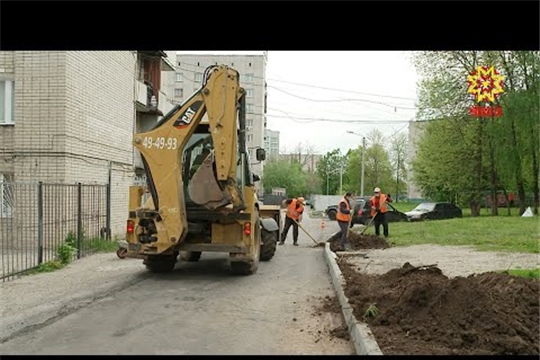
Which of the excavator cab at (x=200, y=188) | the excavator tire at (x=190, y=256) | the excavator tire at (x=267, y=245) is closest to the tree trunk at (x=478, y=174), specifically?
the excavator tire at (x=267, y=245)

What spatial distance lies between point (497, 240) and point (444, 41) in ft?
44.6

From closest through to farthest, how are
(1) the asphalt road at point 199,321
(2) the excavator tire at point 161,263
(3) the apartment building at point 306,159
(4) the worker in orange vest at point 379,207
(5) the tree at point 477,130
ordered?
(1) the asphalt road at point 199,321 < (2) the excavator tire at point 161,263 < (4) the worker in orange vest at point 379,207 < (5) the tree at point 477,130 < (3) the apartment building at point 306,159

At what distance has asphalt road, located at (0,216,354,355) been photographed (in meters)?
5.90

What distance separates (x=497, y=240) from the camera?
16.8 meters

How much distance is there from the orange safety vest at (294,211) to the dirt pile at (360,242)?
5.00 ft

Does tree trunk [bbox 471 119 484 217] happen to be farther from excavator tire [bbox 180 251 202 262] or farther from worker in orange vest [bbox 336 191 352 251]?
Result: excavator tire [bbox 180 251 202 262]

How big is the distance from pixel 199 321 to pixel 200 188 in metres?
3.50

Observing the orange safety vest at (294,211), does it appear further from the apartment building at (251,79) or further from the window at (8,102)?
the apartment building at (251,79)

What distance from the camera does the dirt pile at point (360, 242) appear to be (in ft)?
52.3

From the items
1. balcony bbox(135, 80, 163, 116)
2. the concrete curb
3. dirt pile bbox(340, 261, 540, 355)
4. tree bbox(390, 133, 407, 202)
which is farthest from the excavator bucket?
tree bbox(390, 133, 407, 202)

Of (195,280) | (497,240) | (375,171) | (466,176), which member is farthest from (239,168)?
(375,171)

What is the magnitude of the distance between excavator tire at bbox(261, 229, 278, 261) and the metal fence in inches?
176

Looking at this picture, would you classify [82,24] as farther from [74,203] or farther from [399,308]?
[74,203]

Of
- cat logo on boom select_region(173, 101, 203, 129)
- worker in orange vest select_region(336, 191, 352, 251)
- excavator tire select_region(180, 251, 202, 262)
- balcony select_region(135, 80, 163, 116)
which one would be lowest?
excavator tire select_region(180, 251, 202, 262)
